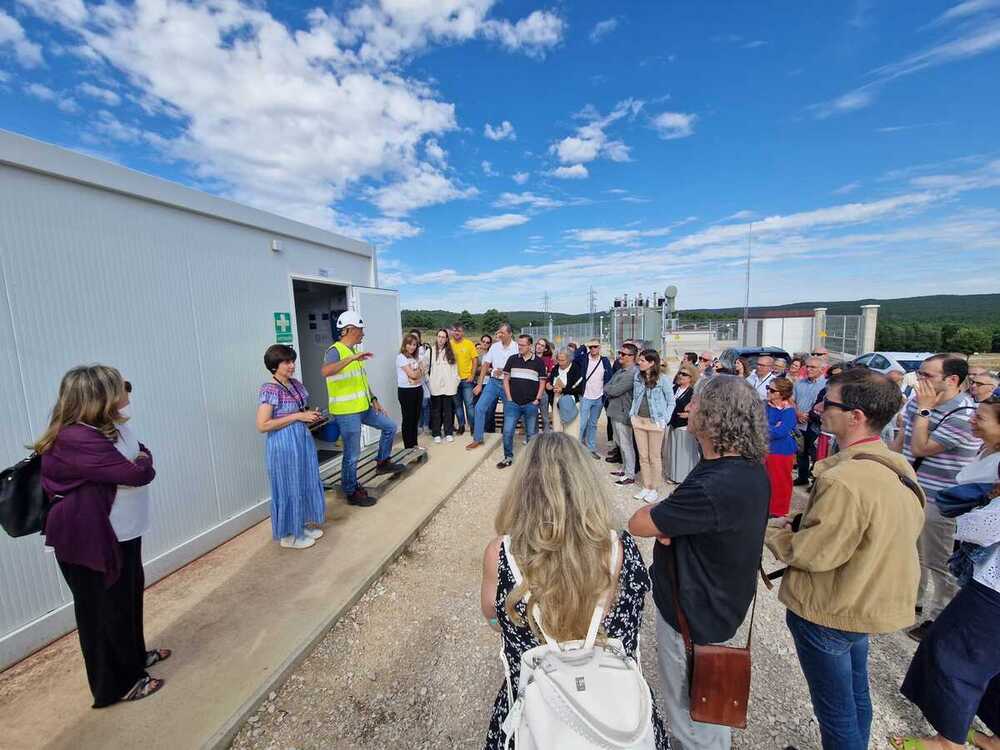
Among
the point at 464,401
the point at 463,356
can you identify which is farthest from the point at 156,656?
the point at 464,401

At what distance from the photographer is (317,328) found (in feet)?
21.7

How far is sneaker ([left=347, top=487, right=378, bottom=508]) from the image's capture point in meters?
4.60

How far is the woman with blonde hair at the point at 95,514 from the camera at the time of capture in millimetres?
1929

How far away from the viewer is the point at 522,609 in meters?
1.30

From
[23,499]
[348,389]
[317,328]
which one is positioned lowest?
[23,499]

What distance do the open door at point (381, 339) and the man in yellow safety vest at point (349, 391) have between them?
1.55 meters

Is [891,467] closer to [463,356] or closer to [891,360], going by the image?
[463,356]

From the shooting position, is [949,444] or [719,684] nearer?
[719,684]

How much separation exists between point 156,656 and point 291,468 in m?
1.34

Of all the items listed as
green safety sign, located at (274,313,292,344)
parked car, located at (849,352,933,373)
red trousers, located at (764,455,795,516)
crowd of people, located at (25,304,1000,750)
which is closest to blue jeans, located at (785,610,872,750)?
crowd of people, located at (25,304,1000,750)

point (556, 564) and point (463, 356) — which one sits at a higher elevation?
→ point (463, 356)

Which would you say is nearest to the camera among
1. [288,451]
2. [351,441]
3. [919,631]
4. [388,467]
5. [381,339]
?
[919,631]

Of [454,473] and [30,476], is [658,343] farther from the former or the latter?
[30,476]

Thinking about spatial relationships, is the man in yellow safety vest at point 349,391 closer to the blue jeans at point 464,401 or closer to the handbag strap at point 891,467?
the blue jeans at point 464,401
